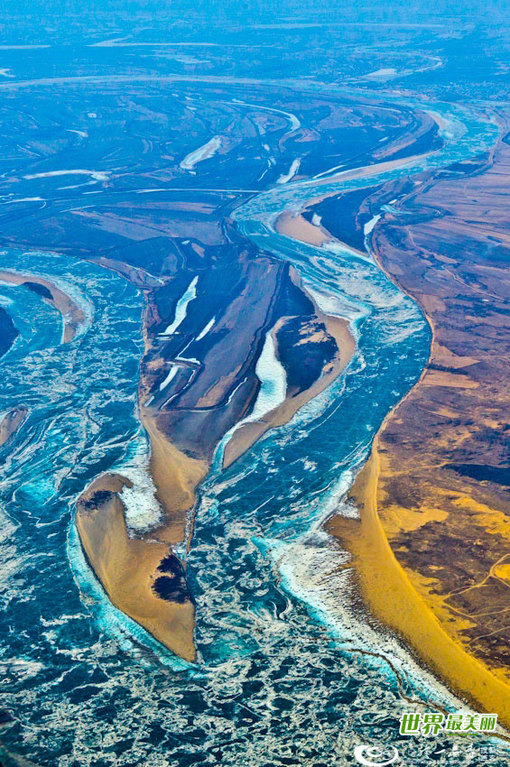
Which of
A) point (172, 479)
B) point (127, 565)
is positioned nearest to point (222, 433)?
point (172, 479)

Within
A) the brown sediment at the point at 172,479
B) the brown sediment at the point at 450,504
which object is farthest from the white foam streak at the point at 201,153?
the brown sediment at the point at 172,479

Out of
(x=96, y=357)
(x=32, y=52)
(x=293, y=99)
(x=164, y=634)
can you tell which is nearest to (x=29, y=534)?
(x=164, y=634)

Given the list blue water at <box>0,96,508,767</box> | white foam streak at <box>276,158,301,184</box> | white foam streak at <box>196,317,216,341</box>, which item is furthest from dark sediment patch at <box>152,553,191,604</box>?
white foam streak at <box>276,158,301,184</box>

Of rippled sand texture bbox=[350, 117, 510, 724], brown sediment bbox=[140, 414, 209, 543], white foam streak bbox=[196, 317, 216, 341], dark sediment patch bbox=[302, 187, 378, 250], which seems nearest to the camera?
rippled sand texture bbox=[350, 117, 510, 724]

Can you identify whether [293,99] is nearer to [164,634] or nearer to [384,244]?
[384,244]

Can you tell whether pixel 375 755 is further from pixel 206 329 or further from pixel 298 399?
pixel 206 329

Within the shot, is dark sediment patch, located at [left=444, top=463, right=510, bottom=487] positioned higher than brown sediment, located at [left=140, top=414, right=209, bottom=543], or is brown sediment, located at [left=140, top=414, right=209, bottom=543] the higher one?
dark sediment patch, located at [left=444, top=463, right=510, bottom=487]

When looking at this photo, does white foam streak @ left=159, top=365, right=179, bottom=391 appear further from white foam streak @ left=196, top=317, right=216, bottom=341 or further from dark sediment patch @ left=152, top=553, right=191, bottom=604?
dark sediment patch @ left=152, top=553, right=191, bottom=604
